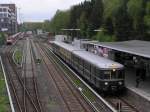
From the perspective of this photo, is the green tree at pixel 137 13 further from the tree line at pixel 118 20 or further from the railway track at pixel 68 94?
the railway track at pixel 68 94

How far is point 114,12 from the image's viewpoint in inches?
2751

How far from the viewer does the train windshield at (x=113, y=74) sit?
31505 mm

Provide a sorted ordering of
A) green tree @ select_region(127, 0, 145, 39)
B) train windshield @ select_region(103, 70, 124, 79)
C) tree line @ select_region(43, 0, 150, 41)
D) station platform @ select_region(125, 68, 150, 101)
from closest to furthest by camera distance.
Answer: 1. station platform @ select_region(125, 68, 150, 101)
2. train windshield @ select_region(103, 70, 124, 79)
3. green tree @ select_region(127, 0, 145, 39)
4. tree line @ select_region(43, 0, 150, 41)

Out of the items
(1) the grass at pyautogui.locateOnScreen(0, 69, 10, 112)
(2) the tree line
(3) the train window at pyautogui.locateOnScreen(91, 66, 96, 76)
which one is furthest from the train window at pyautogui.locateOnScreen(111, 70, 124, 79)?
(2) the tree line

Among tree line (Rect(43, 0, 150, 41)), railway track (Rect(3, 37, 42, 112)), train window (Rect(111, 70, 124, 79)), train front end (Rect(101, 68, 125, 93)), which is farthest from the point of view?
tree line (Rect(43, 0, 150, 41))

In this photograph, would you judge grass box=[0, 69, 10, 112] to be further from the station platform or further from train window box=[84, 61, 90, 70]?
the station platform

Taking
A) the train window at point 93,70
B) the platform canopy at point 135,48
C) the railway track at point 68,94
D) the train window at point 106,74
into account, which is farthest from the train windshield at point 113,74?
the railway track at point 68,94

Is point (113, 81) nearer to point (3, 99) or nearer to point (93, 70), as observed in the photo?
point (93, 70)

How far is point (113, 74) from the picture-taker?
31641 millimetres

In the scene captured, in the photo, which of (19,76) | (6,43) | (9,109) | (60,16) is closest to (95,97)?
(9,109)

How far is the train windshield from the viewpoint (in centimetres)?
3150

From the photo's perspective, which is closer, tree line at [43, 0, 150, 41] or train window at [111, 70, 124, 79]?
train window at [111, 70, 124, 79]

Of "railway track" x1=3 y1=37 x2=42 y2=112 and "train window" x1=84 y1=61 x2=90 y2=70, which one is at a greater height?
"train window" x1=84 y1=61 x2=90 y2=70

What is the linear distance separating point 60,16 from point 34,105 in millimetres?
122870
